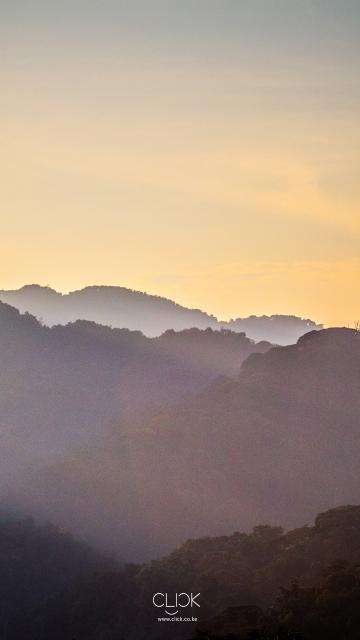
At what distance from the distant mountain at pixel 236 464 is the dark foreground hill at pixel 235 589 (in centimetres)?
3362

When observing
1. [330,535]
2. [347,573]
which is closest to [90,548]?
[330,535]

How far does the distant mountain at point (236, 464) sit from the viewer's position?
165875 mm

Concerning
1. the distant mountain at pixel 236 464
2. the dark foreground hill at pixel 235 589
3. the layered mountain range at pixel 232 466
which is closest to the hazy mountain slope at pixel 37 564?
the layered mountain range at pixel 232 466

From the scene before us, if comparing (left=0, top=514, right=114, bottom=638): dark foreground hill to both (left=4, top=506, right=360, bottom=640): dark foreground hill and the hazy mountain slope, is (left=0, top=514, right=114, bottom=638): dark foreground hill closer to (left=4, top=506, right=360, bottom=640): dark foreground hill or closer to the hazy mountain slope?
the hazy mountain slope

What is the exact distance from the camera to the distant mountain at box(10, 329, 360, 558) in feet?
544

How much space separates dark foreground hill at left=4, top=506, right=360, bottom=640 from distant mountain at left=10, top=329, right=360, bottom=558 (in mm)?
33620

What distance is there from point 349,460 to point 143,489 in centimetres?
3138

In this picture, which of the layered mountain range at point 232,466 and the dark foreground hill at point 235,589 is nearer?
the dark foreground hill at point 235,589

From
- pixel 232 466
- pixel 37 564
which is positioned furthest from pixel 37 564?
pixel 232 466

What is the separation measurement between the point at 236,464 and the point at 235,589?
69895 millimetres

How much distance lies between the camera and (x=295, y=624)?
8575cm

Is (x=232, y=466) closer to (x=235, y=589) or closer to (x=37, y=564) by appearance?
(x=37, y=564)

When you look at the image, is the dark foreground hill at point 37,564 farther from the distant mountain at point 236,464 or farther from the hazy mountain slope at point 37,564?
the distant mountain at point 236,464

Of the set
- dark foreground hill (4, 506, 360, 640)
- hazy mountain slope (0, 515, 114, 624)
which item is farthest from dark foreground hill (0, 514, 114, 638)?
dark foreground hill (4, 506, 360, 640)
